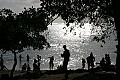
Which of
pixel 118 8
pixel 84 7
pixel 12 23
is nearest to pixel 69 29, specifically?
pixel 84 7

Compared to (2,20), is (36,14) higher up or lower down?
lower down

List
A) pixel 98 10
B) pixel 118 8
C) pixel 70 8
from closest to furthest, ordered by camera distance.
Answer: pixel 118 8 → pixel 70 8 → pixel 98 10

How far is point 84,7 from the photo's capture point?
48.9 ft

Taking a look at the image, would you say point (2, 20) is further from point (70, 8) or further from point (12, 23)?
point (70, 8)

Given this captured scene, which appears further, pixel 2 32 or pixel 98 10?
pixel 2 32

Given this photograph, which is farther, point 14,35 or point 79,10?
point 14,35

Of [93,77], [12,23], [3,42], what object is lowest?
[93,77]

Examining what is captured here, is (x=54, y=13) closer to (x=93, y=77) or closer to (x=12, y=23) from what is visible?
(x=93, y=77)

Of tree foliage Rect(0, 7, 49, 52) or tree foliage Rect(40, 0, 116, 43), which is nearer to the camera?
tree foliage Rect(40, 0, 116, 43)

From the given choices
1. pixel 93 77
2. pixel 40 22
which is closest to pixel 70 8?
→ pixel 40 22

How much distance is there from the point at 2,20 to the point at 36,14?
30.1 ft

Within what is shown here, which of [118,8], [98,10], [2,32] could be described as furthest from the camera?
[2,32]

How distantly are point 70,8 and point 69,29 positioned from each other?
2374 mm

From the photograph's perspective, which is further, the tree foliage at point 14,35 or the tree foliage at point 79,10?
the tree foliage at point 14,35
